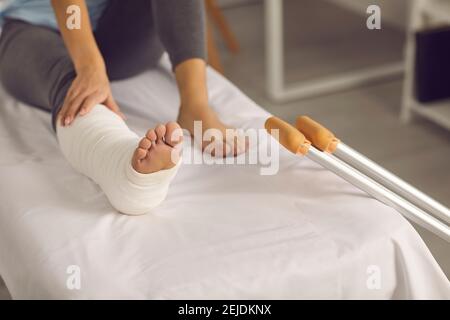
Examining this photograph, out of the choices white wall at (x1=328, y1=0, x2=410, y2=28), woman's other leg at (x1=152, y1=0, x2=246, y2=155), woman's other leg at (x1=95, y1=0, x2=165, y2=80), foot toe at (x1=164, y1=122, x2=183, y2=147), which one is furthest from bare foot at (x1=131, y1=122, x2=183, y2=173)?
white wall at (x1=328, y1=0, x2=410, y2=28)

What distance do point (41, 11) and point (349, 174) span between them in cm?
81

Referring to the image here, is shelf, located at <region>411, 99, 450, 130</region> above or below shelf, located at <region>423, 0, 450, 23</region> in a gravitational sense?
below

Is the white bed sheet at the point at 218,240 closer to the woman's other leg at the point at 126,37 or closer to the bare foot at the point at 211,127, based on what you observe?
the bare foot at the point at 211,127

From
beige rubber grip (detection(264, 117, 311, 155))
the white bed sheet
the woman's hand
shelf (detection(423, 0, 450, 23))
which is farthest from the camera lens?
shelf (detection(423, 0, 450, 23))

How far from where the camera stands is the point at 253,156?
128 centimetres

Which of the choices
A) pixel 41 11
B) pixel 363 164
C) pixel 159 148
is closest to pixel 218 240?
pixel 159 148

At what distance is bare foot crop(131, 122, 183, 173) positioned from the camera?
1046mm

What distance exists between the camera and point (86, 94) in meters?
1.27

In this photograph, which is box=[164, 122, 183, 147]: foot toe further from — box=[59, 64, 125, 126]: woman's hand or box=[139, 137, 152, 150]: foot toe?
box=[59, 64, 125, 126]: woman's hand

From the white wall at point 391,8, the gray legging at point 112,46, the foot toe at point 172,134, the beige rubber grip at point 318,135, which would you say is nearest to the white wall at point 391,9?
the white wall at point 391,8

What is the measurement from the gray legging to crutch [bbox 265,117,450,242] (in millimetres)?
350

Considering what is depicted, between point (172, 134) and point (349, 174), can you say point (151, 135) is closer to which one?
point (172, 134)

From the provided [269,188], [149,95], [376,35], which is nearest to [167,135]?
[269,188]
